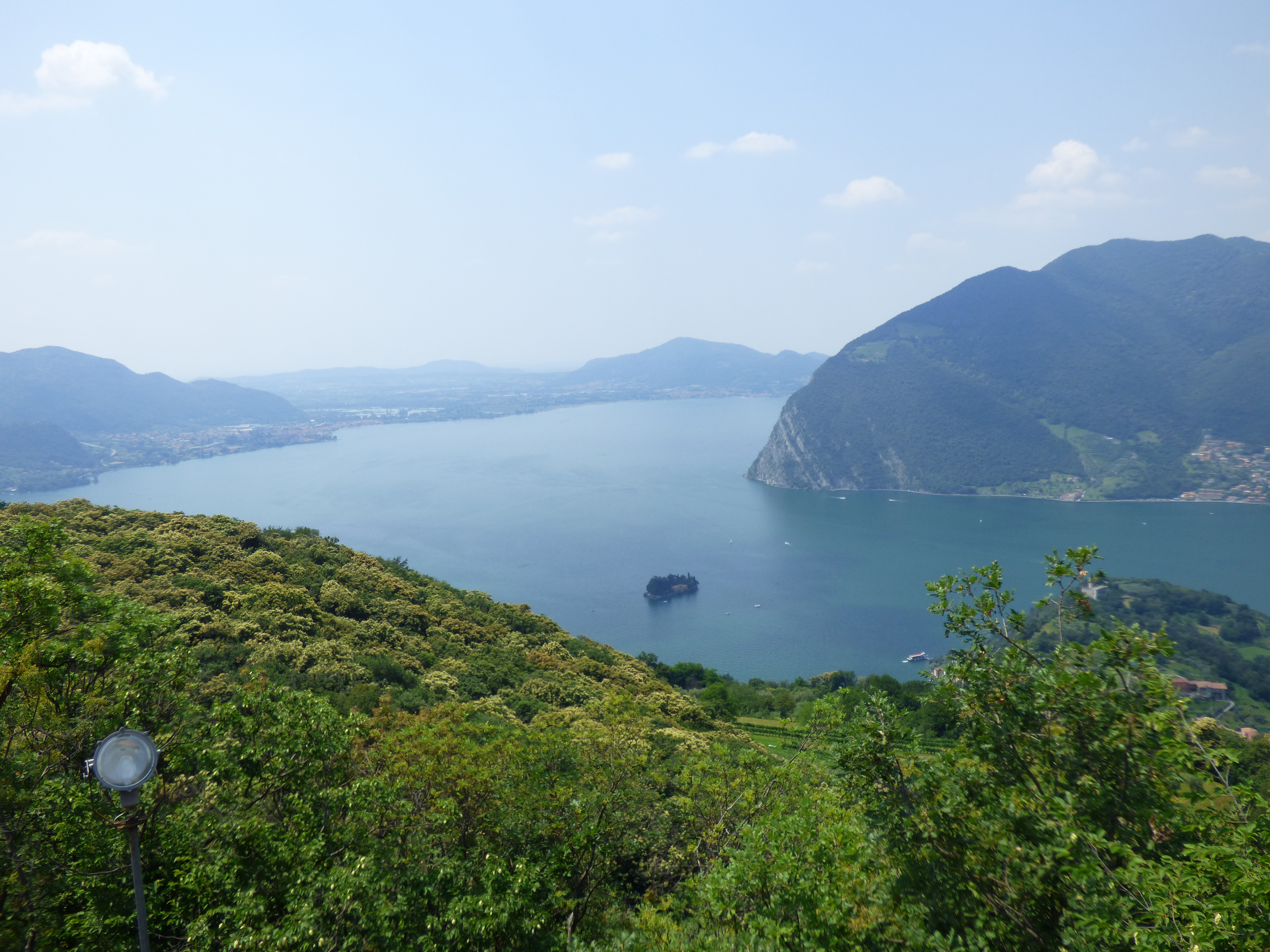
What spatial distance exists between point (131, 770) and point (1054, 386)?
6747 inches

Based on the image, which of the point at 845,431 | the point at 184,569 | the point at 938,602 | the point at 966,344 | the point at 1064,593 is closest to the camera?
the point at 1064,593

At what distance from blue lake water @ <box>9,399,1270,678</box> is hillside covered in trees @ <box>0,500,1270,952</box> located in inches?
1712

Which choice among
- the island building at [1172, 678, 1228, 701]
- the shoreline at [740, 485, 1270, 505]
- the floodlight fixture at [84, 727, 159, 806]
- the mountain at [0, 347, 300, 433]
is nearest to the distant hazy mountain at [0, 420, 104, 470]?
the mountain at [0, 347, 300, 433]

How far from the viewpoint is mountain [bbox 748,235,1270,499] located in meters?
113

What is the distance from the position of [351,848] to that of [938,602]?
256 inches

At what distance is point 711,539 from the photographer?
82.8 m

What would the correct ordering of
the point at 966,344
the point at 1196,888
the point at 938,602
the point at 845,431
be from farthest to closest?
1. the point at 966,344
2. the point at 845,431
3. the point at 938,602
4. the point at 1196,888

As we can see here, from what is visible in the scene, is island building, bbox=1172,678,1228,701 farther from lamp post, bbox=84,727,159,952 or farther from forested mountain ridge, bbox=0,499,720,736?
lamp post, bbox=84,727,159,952

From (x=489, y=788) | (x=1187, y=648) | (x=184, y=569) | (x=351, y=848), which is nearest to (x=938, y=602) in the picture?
(x=489, y=788)

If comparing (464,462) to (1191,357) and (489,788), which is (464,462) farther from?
(1191,357)

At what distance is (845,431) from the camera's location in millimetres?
127312

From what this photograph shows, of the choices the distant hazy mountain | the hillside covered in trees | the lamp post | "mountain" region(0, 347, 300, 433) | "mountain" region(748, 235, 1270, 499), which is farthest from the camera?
"mountain" region(0, 347, 300, 433)

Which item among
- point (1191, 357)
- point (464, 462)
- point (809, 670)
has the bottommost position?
point (809, 670)

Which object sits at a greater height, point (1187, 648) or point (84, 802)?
point (84, 802)
